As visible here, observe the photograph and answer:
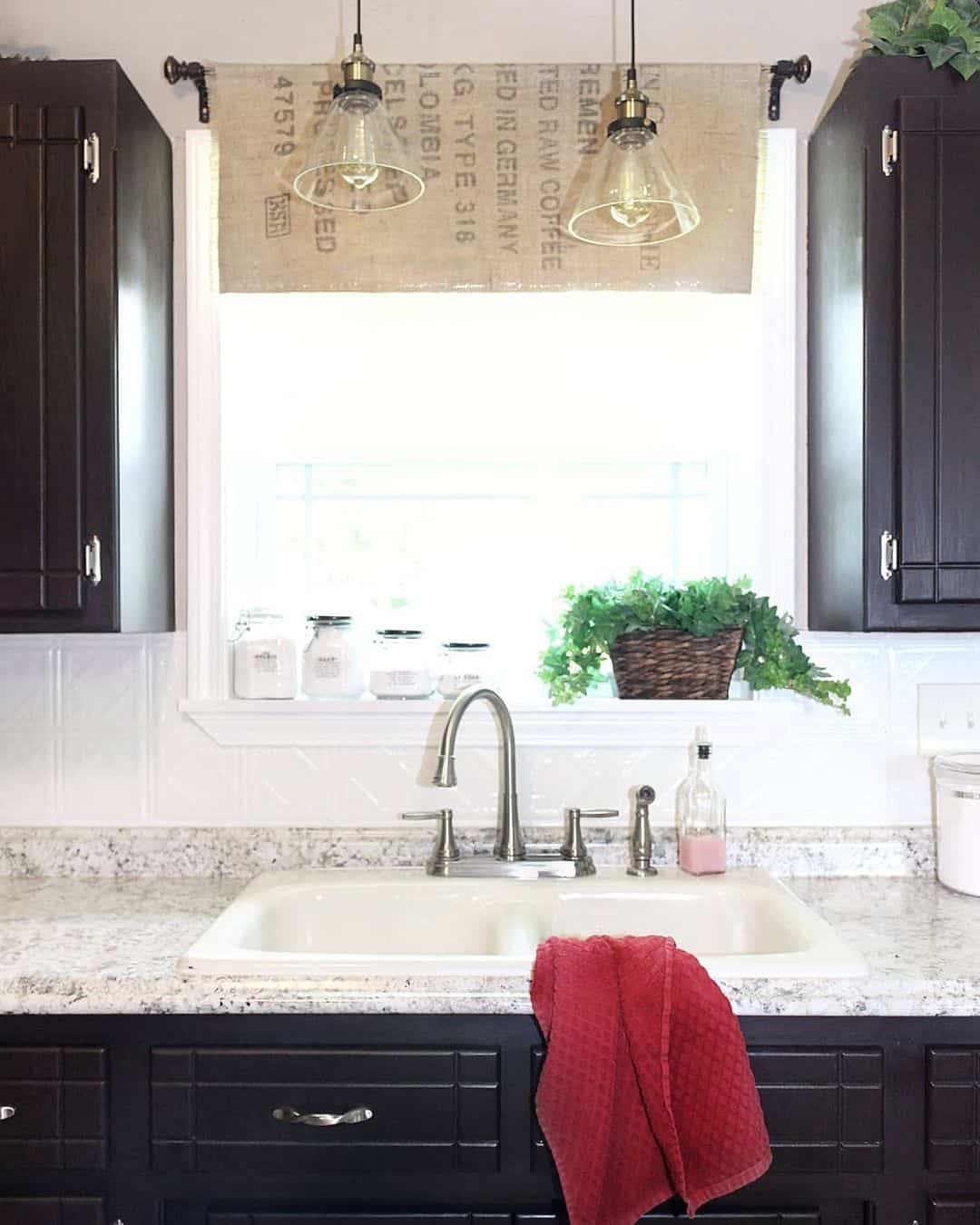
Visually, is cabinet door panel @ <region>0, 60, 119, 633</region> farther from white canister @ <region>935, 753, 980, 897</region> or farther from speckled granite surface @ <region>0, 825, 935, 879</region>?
white canister @ <region>935, 753, 980, 897</region>

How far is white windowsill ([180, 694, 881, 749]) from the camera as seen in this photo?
6.78 feet

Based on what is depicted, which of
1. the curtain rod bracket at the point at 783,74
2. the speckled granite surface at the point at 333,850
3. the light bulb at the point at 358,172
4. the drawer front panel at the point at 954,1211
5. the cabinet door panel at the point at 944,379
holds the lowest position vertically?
the drawer front panel at the point at 954,1211

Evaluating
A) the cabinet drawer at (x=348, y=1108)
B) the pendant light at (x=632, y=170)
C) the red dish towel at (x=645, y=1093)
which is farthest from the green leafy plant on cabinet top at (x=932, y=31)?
the cabinet drawer at (x=348, y=1108)

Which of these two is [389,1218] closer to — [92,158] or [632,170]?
[632,170]

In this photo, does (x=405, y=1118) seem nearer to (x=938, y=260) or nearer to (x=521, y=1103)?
(x=521, y=1103)

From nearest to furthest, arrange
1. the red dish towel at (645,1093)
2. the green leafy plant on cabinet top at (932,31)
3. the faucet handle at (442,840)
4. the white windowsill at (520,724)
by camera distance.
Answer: the red dish towel at (645,1093), the green leafy plant on cabinet top at (932,31), the faucet handle at (442,840), the white windowsill at (520,724)

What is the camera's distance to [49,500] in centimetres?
175

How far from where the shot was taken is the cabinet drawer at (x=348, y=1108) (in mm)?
1464

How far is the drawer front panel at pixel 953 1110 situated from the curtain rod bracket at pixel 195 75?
77.7 inches

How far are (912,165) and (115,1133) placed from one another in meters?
1.82

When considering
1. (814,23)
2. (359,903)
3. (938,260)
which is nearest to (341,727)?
(359,903)

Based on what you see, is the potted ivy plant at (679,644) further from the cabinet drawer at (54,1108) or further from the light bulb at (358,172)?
the cabinet drawer at (54,1108)

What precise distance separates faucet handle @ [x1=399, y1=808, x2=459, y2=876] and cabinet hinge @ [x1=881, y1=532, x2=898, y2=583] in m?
0.83

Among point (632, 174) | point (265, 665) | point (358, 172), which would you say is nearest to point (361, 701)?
point (265, 665)
